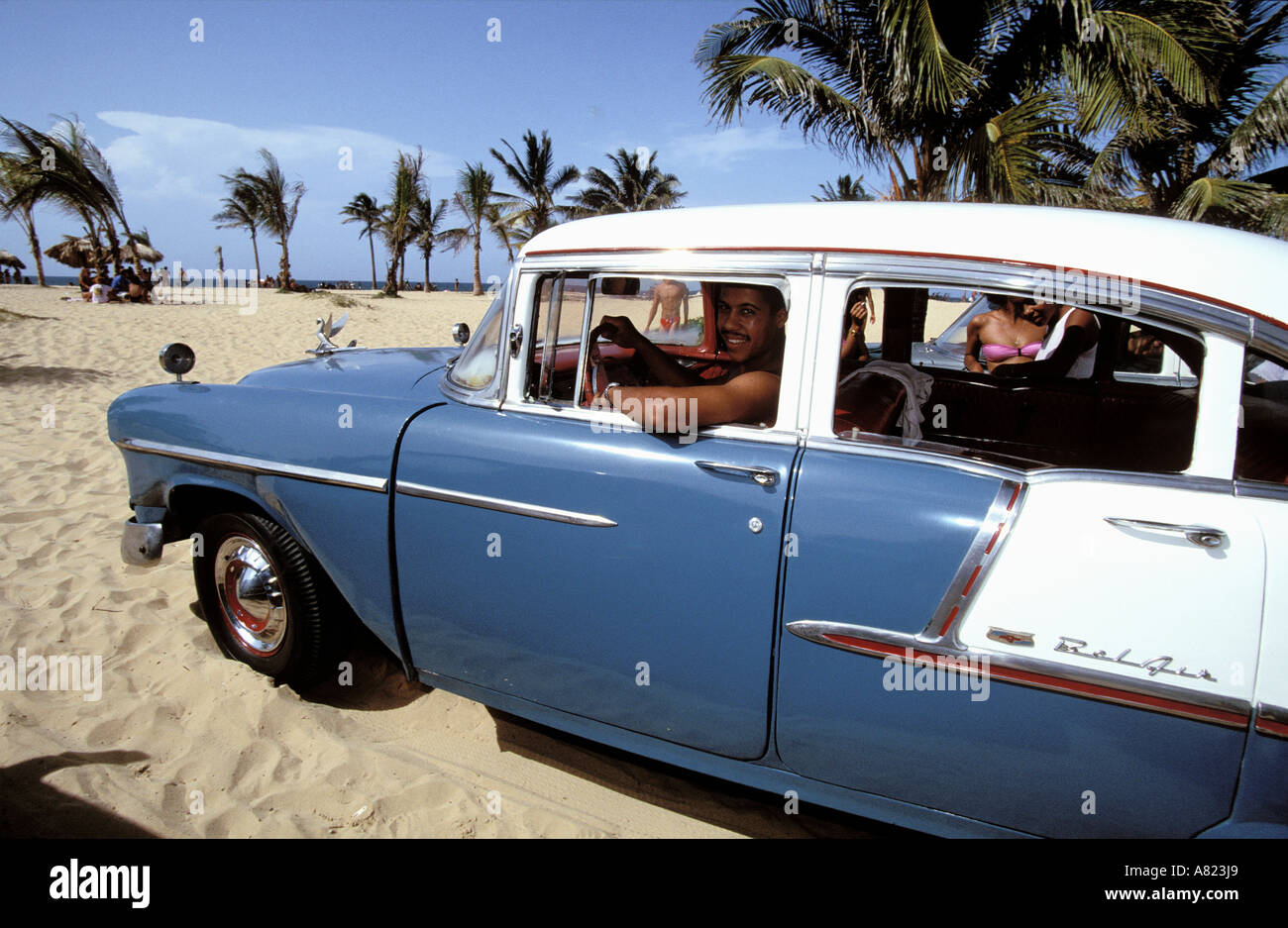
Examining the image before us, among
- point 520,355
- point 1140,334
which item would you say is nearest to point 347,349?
point 520,355

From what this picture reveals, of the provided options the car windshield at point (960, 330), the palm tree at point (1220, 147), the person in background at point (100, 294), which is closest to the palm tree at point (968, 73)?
the palm tree at point (1220, 147)

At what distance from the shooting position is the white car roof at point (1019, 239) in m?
1.58

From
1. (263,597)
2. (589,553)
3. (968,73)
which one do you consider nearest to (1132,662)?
(589,553)

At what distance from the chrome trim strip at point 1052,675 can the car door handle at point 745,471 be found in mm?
360

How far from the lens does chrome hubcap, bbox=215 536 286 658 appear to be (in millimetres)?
2775

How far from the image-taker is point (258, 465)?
2559 millimetres

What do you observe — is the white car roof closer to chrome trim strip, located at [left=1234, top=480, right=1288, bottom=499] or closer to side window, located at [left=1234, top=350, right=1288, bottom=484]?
Answer: side window, located at [left=1234, top=350, right=1288, bottom=484]

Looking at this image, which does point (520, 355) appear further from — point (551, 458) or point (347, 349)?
point (347, 349)

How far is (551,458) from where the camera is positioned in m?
2.08

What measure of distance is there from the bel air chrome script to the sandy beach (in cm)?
107

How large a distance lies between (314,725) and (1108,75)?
10.7m
